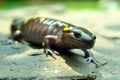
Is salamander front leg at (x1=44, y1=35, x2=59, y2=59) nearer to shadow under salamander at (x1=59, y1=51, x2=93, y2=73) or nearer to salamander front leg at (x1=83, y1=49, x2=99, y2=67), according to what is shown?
shadow under salamander at (x1=59, y1=51, x2=93, y2=73)

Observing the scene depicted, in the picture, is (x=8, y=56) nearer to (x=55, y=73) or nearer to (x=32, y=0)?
(x=55, y=73)

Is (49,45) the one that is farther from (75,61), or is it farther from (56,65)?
(56,65)

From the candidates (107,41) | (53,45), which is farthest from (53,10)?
(53,45)

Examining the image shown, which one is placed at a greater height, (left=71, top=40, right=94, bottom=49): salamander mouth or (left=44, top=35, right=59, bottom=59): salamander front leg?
(left=71, top=40, right=94, bottom=49): salamander mouth

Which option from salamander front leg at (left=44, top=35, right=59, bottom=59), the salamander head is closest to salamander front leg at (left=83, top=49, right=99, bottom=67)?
the salamander head

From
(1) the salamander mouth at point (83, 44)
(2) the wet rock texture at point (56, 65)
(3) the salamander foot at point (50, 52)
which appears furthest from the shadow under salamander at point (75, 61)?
(1) the salamander mouth at point (83, 44)

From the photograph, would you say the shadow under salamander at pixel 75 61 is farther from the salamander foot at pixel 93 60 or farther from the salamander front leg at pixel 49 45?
the salamander front leg at pixel 49 45

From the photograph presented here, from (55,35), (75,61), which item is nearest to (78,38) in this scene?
(75,61)
